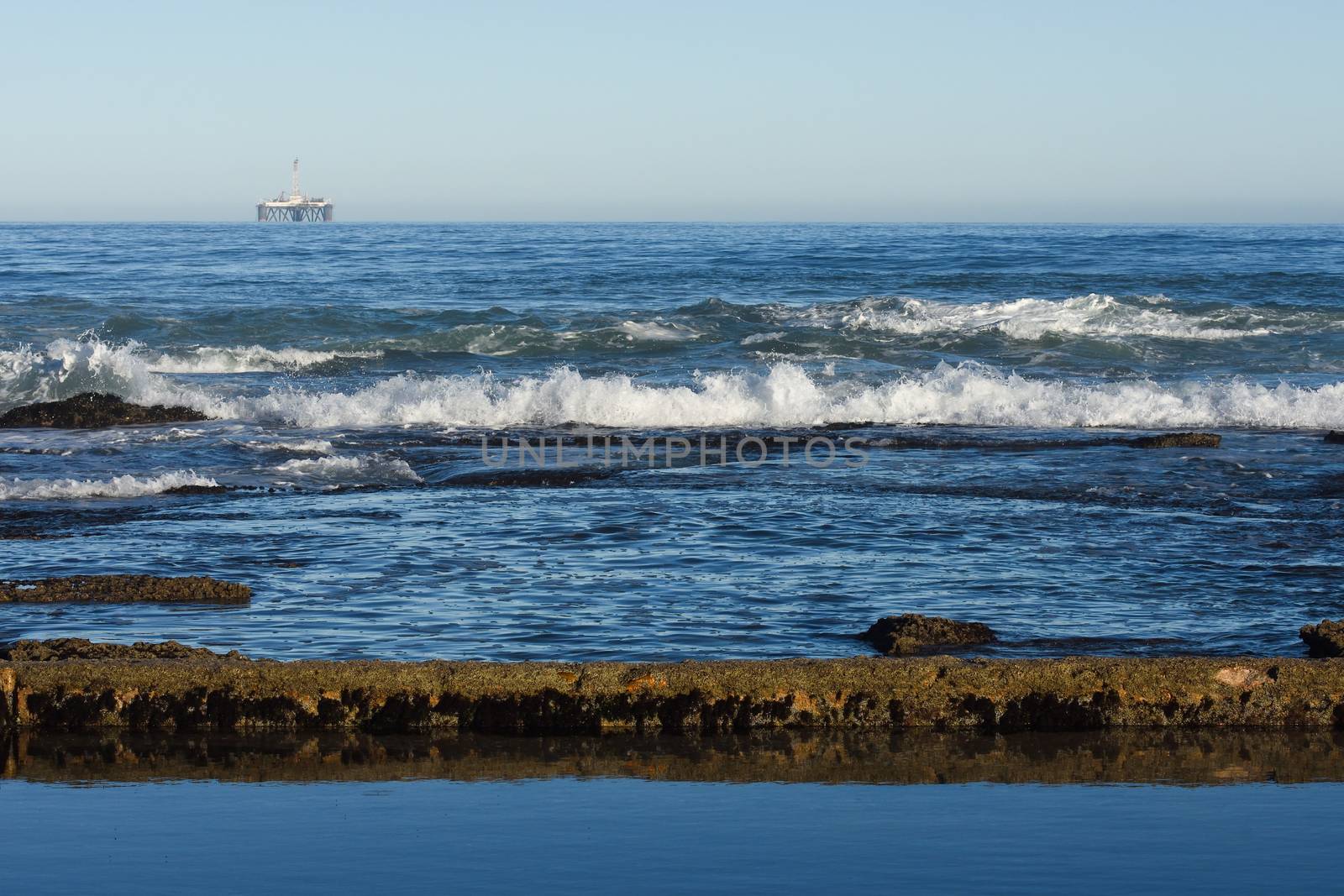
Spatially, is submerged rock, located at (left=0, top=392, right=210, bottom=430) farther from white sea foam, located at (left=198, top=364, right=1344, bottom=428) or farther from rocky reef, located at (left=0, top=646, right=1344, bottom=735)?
rocky reef, located at (left=0, top=646, right=1344, bottom=735)

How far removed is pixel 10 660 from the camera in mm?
4723

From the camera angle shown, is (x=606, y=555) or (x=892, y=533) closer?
(x=606, y=555)

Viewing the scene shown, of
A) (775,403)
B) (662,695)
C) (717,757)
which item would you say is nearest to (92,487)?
(662,695)

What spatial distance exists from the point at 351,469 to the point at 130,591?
4.75 m

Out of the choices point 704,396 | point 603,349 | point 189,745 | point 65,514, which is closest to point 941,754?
point 189,745

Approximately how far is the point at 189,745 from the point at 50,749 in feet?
1.31

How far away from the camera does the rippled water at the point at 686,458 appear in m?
6.32

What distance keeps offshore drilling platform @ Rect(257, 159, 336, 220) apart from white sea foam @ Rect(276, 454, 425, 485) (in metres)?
97.5

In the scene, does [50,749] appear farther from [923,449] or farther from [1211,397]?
[1211,397]

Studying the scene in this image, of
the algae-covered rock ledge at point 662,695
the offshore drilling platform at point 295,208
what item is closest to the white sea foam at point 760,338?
the algae-covered rock ledge at point 662,695

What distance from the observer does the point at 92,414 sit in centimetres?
1403

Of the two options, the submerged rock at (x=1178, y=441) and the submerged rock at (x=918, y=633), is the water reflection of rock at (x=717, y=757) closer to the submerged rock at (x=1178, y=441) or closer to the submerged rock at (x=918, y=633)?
the submerged rock at (x=918, y=633)

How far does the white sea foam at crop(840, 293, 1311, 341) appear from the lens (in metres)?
21.9

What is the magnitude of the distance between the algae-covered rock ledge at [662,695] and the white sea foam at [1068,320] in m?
17.2
